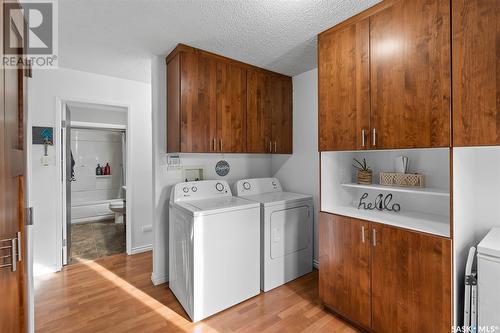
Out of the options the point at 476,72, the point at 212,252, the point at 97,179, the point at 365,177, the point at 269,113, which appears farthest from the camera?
the point at 97,179

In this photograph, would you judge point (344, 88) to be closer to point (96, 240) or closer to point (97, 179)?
point (96, 240)

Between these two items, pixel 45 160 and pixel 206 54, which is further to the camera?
pixel 45 160

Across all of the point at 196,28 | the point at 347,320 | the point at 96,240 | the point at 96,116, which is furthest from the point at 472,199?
the point at 96,116

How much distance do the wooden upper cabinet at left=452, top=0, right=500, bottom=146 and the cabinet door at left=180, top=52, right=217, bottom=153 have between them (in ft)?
6.24

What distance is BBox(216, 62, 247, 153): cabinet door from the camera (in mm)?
2504

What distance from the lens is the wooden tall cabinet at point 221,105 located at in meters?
2.30

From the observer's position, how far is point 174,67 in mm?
2387

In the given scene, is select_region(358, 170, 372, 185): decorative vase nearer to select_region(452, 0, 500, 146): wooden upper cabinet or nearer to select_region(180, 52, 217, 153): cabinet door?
select_region(452, 0, 500, 146): wooden upper cabinet

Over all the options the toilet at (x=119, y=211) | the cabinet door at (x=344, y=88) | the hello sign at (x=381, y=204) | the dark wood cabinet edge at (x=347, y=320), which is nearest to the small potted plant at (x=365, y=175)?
the hello sign at (x=381, y=204)

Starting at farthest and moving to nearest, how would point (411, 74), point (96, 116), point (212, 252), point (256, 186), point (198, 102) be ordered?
point (96, 116) < point (256, 186) < point (198, 102) < point (212, 252) < point (411, 74)

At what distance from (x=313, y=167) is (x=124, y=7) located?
2.34 meters

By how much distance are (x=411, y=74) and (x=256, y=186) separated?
196 centimetres

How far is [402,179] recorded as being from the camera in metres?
1.96

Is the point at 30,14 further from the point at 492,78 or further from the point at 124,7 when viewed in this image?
the point at 492,78
